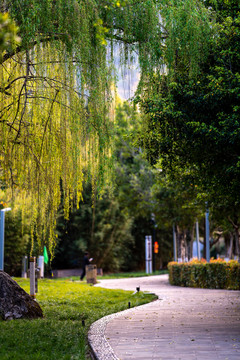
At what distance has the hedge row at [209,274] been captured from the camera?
69.3 ft

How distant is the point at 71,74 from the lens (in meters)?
8.55

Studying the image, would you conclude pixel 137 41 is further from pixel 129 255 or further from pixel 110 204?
pixel 129 255

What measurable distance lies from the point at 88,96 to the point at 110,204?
3688 centimetres

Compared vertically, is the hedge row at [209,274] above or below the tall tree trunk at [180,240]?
below

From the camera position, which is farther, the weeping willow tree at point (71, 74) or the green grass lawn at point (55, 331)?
the weeping willow tree at point (71, 74)

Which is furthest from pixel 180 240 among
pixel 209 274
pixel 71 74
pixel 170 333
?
pixel 71 74

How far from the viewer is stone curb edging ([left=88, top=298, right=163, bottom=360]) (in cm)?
705

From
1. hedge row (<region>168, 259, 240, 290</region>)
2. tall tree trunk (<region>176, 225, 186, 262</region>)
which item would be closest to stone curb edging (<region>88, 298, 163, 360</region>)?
hedge row (<region>168, 259, 240, 290</region>)

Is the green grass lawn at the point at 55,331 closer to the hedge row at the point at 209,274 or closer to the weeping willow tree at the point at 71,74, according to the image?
the weeping willow tree at the point at 71,74

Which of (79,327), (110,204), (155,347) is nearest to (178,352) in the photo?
(155,347)

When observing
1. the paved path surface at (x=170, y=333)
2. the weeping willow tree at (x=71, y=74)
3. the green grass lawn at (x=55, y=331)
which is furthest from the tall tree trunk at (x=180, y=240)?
the weeping willow tree at (x=71, y=74)

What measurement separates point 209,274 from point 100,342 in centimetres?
1540

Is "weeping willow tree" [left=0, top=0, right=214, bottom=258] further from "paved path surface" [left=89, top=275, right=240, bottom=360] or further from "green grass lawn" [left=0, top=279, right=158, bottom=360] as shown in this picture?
"paved path surface" [left=89, top=275, right=240, bottom=360]

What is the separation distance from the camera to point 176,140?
34.7ft
